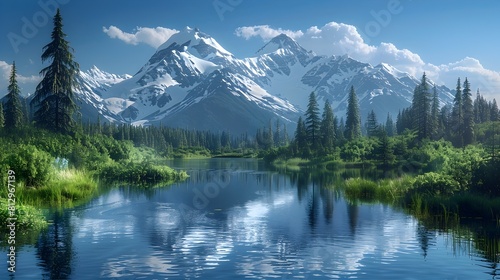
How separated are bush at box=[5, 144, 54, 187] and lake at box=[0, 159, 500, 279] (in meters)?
3.53

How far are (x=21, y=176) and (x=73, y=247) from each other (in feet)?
43.9

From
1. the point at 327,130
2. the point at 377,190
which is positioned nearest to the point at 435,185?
the point at 377,190

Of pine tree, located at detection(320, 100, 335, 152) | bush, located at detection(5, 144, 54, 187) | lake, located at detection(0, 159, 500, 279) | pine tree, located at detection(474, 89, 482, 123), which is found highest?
pine tree, located at detection(474, 89, 482, 123)

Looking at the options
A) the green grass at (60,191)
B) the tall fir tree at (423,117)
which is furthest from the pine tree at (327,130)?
the green grass at (60,191)

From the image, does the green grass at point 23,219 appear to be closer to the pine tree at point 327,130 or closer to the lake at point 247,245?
the lake at point 247,245

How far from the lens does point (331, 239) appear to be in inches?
869

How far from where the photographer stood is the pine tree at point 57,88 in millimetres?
56094

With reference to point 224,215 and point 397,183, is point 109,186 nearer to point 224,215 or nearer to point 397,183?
point 224,215

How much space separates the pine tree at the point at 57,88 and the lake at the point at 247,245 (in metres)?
26.8

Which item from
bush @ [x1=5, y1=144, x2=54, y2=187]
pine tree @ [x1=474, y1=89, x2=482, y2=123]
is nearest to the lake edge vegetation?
pine tree @ [x1=474, y1=89, x2=482, y2=123]

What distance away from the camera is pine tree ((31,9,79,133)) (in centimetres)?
5609

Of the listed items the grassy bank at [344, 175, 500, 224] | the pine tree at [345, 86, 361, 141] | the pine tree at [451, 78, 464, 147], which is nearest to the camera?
the grassy bank at [344, 175, 500, 224]

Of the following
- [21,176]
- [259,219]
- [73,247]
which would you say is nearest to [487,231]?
[259,219]

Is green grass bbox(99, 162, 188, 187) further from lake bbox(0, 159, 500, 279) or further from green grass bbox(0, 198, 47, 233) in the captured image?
green grass bbox(0, 198, 47, 233)
